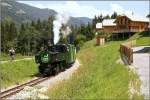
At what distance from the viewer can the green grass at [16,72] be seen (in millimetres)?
31444

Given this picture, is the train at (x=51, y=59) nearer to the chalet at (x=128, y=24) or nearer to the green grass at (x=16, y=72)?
the green grass at (x=16, y=72)

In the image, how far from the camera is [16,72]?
35.1m

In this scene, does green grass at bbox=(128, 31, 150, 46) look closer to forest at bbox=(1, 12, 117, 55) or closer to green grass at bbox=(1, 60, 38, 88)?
green grass at bbox=(1, 60, 38, 88)

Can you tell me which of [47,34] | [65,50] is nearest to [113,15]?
[47,34]

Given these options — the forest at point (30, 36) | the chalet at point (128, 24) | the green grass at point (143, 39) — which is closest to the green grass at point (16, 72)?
the green grass at point (143, 39)

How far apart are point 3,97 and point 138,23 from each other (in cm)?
8595

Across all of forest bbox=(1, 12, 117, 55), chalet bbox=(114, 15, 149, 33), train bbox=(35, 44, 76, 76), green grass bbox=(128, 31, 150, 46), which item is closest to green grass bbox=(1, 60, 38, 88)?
train bbox=(35, 44, 76, 76)

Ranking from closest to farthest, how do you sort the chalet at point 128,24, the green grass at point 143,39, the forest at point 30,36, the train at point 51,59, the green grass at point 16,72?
the green grass at point 16,72
the train at point 51,59
the green grass at point 143,39
the chalet at point 128,24
the forest at point 30,36

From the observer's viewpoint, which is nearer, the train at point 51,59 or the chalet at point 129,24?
the train at point 51,59

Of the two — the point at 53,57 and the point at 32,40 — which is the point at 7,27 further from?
the point at 53,57

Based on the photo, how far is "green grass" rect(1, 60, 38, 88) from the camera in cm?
3144

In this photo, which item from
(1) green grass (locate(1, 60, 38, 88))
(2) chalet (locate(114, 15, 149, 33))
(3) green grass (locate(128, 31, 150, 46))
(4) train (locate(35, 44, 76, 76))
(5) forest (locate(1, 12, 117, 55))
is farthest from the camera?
(5) forest (locate(1, 12, 117, 55))

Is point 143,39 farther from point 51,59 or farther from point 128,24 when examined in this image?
point 51,59

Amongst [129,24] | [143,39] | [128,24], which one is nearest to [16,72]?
[143,39]
